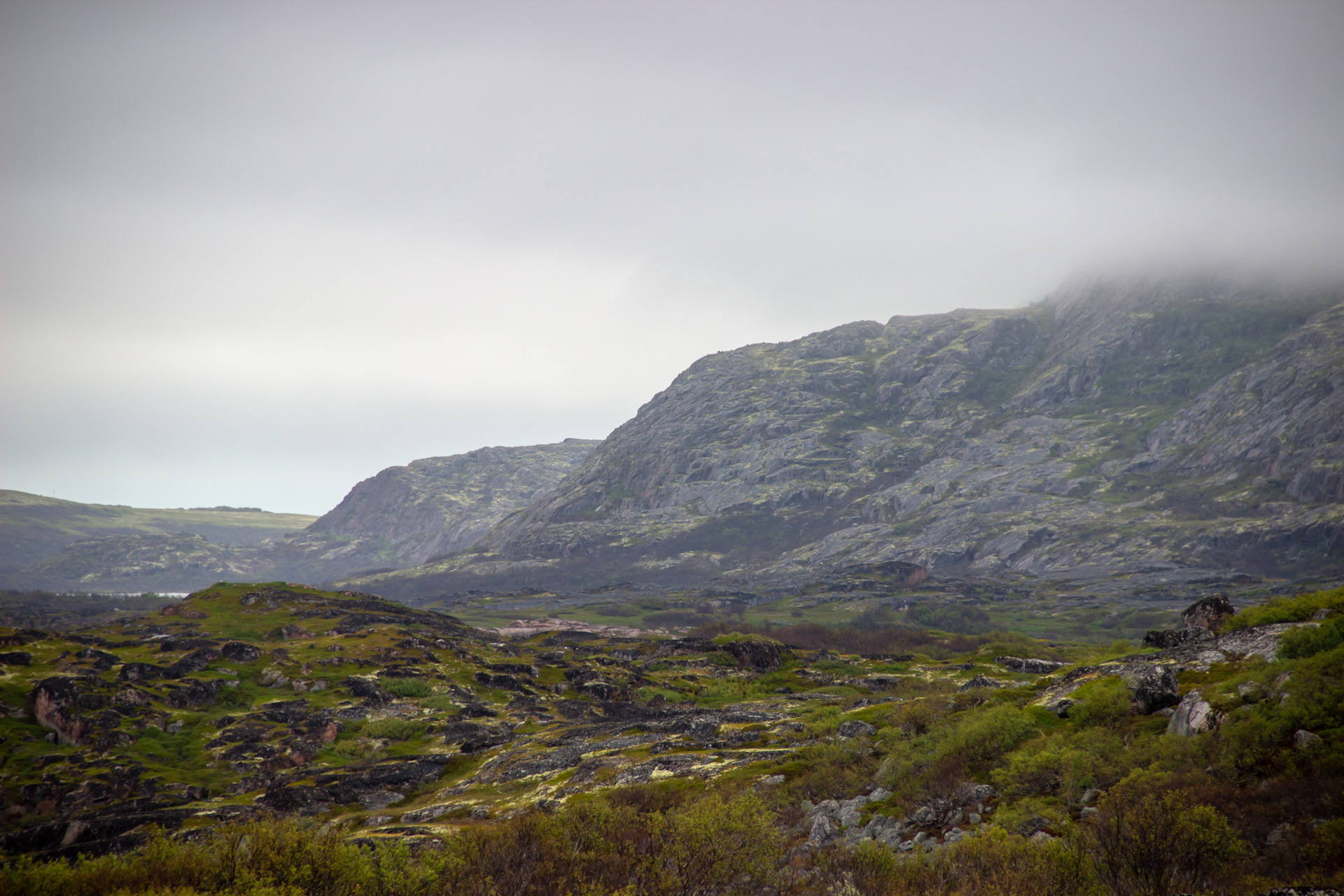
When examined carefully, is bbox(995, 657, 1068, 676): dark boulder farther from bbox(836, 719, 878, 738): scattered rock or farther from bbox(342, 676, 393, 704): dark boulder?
bbox(342, 676, 393, 704): dark boulder

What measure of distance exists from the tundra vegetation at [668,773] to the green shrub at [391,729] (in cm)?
45

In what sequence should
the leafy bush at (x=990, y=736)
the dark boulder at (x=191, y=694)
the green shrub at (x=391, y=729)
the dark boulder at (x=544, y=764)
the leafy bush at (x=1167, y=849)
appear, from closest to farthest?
1. the leafy bush at (x=1167, y=849)
2. the leafy bush at (x=990, y=736)
3. the dark boulder at (x=544, y=764)
4. the green shrub at (x=391, y=729)
5. the dark boulder at (x=191, y=694)

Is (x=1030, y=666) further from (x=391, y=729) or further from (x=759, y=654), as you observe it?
(x=391, y=729)

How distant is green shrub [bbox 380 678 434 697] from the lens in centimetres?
9931

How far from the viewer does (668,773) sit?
54.0 meters

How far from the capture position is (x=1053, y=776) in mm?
30438

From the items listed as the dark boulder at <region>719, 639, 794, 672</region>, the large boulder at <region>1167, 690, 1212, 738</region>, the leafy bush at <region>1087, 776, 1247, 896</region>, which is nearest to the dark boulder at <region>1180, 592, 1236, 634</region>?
the large boulder at <region>1167, 690, 1212, 738</region>

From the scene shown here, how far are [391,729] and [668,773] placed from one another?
48.9 meters

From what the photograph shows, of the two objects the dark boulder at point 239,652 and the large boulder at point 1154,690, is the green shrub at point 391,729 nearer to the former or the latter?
the dark boulder at point 239,652

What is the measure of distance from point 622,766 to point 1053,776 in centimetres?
3745

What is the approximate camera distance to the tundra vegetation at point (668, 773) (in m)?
22.5

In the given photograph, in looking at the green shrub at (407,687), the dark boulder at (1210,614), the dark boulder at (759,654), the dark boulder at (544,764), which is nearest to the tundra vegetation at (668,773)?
the dark boulder at (1210,614)

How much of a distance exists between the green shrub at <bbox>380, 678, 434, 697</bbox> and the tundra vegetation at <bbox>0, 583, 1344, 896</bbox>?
36.6 inches

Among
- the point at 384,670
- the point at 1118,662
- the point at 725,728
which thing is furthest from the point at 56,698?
the point at 1118,662
